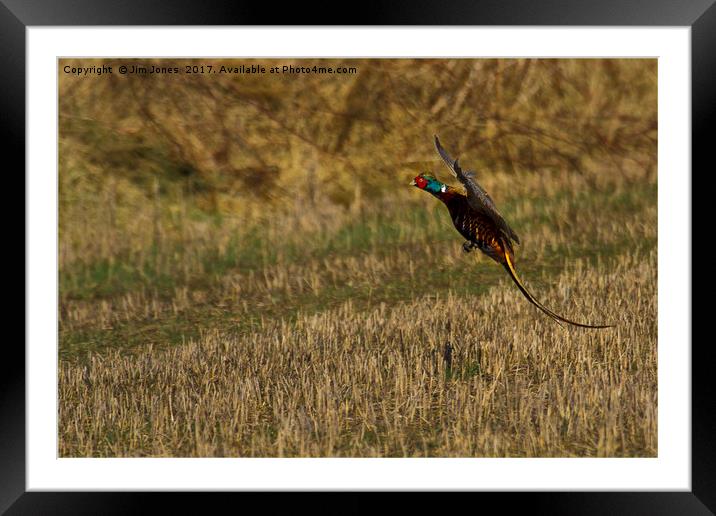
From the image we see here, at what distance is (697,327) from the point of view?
520 centimetres

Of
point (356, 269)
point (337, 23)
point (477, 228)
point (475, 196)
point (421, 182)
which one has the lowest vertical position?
point (356, 269)

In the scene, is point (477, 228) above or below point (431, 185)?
below

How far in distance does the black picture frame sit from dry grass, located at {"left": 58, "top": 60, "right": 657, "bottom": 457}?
0.39m

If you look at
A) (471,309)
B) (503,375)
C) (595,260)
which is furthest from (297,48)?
(595,260)

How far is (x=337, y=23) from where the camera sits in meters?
5.09


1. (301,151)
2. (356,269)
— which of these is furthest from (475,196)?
(301,151)

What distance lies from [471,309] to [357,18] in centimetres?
346

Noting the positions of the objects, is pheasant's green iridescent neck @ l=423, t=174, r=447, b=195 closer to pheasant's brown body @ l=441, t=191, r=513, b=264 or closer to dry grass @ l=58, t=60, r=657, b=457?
pheasant's brown body @ l=441, t=191, r=513, b=264

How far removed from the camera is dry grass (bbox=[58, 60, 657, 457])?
228 inches

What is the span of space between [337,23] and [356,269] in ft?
15.0

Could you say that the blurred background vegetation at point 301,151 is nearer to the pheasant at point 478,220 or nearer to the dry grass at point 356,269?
the dry grass at point 356,269

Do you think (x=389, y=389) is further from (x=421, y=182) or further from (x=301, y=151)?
(x=301, y=151)

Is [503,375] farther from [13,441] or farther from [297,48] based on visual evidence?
[13,441]

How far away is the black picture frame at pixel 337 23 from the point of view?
5035 millimetres
